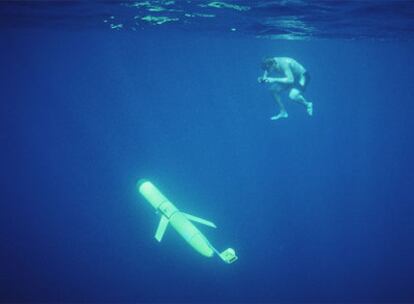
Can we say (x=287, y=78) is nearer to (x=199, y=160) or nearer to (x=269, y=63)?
(x=269, y=63)

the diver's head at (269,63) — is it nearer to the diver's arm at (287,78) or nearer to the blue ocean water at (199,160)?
the diver's arm at (287,78)

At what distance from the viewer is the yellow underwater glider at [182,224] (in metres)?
9.55

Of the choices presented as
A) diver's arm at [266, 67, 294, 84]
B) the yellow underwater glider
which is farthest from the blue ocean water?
the yellow underwater glider

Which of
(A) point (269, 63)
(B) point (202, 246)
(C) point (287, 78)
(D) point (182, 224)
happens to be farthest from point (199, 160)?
(A) point (269, 63)

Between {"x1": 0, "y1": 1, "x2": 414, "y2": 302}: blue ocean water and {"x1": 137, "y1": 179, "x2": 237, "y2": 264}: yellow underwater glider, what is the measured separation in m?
6.45

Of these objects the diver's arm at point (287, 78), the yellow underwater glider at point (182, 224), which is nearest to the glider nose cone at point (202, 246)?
the yellow underwater glider at point (182, 224)

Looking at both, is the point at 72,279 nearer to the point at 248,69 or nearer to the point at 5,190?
the point at 5,190

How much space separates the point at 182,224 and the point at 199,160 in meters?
13.0

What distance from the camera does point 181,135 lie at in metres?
23.8

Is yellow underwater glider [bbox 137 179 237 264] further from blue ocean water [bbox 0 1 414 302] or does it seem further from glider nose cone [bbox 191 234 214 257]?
blue ocean water [bbox 0 1 414 302]

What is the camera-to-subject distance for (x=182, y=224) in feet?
33.4

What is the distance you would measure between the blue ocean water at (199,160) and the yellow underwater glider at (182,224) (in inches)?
254

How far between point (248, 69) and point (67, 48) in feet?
36.1

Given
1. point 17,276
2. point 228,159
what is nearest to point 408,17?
point 228,159
